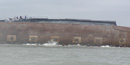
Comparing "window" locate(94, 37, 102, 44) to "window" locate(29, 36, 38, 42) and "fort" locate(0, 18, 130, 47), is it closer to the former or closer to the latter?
"fort" locate(0, 18, 130, 47)

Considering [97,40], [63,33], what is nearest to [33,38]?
[63,33]

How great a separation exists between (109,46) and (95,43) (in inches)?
60.9

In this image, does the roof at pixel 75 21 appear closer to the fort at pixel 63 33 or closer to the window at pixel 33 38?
the fort at pixel 63 33

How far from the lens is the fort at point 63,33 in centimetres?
2784

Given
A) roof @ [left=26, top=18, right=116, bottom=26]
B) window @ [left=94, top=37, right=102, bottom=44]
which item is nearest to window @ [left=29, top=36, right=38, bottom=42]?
roof @ [left=26, top=18, right=116, bottom=26]

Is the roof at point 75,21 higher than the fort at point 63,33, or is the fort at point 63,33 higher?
Result: the roof at point 75,21

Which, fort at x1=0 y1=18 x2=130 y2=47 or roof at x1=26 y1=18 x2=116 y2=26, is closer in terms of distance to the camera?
fort at x1=0 y1=18 x2=130 y2=47

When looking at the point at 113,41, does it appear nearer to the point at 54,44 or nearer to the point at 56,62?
the point at 54,44

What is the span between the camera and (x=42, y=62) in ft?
48.8

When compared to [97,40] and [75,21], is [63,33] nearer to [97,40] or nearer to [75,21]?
[97,40]

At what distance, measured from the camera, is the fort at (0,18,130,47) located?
27844 mm

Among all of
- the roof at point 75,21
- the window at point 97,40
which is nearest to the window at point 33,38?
the roof at point 75,21

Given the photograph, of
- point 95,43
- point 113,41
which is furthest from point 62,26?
point 113,41

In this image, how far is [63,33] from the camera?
93.2 ft
